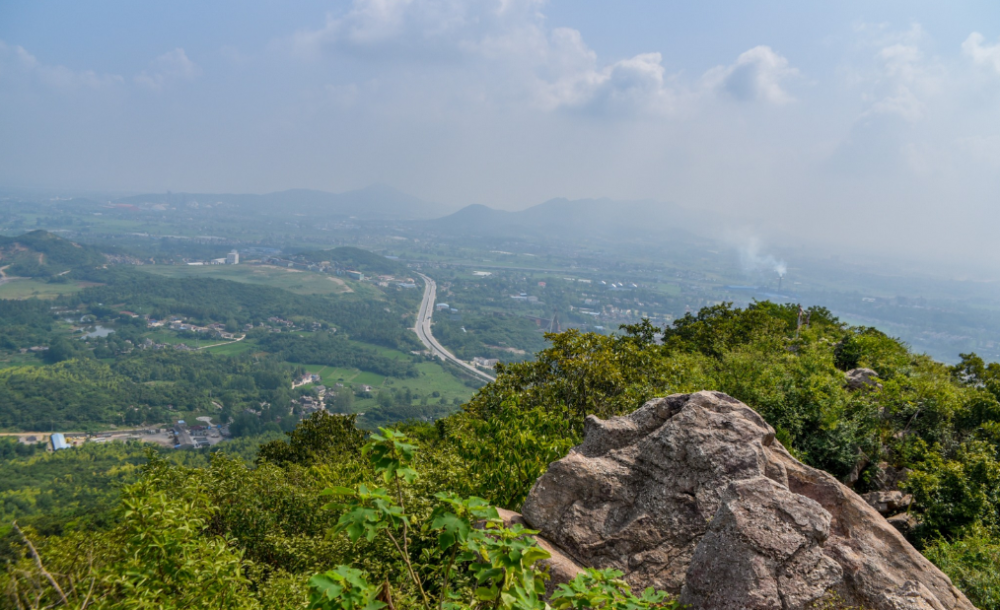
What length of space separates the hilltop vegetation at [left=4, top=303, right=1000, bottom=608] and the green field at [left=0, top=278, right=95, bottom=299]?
121087mm

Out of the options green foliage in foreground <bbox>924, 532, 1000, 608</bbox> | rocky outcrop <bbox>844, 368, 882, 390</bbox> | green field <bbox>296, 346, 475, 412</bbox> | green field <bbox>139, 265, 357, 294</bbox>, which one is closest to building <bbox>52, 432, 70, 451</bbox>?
green field <bbox>296, 346, 475, 412</bbox>

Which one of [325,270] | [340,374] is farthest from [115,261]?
[340,374]

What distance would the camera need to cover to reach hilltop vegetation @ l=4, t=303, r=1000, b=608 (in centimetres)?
420

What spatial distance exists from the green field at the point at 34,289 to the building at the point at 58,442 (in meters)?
73.5

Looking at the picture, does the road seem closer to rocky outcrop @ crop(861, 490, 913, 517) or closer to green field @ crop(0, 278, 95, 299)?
rocky outcrop @ crop(861, 490, 913, 517)

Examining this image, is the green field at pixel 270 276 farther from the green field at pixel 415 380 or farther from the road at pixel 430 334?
the green field at pixel 415 380

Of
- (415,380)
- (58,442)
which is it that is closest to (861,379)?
(58,442)

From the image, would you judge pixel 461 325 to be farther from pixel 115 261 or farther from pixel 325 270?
pixel 115 261

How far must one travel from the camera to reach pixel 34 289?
103m

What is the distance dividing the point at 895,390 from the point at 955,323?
408ft

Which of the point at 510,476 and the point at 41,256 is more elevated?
the point at 510,476

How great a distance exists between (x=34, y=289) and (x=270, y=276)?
155 ft

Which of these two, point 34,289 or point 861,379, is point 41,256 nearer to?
point 34,289

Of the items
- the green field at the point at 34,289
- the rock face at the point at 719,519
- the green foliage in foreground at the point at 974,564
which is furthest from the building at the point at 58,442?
the green field at the point at 34,289
